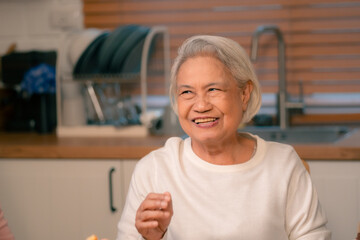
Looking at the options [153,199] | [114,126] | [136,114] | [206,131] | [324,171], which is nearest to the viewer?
[153,199]

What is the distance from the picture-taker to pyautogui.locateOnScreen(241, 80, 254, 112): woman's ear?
1465 millimetres

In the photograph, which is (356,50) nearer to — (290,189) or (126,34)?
(126,34)

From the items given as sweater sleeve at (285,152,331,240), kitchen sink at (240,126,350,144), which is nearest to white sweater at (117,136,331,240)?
sweater sleeve at (285,152,331,240)

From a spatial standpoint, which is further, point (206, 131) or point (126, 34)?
point (126, 34)

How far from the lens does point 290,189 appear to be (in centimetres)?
145

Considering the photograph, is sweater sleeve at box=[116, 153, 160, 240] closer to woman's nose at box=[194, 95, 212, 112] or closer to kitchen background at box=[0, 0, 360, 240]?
woman's nose at box=[194, 95, 212, 112]

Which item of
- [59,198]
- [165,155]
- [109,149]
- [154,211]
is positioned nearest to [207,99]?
[165,155]

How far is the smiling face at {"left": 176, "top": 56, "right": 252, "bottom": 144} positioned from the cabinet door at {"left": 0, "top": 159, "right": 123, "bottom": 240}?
82 cm

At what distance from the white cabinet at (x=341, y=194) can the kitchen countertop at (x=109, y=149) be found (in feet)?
0.13

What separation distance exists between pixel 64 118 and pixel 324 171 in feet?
4.08

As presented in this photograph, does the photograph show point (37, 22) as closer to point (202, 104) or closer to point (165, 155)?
point (165, 155)

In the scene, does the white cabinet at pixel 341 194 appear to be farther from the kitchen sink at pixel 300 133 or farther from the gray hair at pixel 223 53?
the gray hair at pixel 223 53

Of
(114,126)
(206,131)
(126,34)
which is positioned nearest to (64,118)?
(114,126)

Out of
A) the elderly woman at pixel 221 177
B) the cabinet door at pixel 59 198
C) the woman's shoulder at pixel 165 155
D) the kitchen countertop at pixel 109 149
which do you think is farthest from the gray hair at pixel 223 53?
the cabinet door at pixel 59 198
